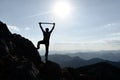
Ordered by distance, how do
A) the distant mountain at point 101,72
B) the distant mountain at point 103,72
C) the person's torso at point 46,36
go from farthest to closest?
the distant mountain at point 103,72 < the distant mountain at point 101,72 < the person's torso at point 46,36

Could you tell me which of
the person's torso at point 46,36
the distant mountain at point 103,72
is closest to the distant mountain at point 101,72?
the distant mountain at point 103,72

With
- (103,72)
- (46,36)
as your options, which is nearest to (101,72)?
(103,72)

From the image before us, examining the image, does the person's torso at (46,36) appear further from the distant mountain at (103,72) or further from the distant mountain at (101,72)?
the distant mountain at (103,72)

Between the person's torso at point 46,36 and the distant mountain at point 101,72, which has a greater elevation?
the person's torso at point 46,36

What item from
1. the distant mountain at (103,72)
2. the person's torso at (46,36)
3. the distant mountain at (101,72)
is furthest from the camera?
the distant mountain at (103,72)

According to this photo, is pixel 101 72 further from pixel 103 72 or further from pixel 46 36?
pixel 46 36

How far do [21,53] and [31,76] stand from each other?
14521 millimetres

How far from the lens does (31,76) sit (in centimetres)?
2355

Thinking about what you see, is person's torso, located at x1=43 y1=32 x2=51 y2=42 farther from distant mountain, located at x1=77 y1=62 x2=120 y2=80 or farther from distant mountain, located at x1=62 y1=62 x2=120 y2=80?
distant mountain, located at x1=77 y1=62 x2=120 y2=80

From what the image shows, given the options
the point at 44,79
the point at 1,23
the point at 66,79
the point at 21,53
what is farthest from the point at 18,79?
the point at 1,23

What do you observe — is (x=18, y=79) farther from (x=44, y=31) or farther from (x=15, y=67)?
(x=44, y=31)

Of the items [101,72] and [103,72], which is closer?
[101,72]

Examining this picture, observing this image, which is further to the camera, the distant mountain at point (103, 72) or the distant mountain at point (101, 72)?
the distant mountain at point (103, 72)

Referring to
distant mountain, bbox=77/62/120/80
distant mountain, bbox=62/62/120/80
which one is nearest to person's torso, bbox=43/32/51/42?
distant mountain, bbox=62/62/120/80
